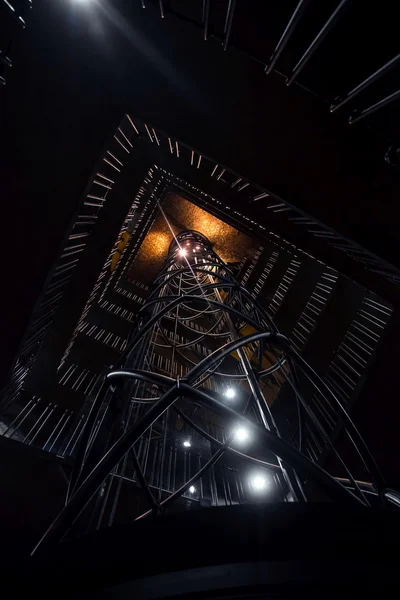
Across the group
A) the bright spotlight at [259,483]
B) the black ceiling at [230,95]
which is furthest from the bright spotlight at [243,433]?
the bright spotlight at [259,483]

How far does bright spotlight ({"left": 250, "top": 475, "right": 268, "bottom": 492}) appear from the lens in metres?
3.64

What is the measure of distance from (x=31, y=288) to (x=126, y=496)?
218 centimetres

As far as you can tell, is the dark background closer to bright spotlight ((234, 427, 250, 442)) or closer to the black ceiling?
the black ceiling

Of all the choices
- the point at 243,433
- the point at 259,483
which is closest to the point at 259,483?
the point at 259,483

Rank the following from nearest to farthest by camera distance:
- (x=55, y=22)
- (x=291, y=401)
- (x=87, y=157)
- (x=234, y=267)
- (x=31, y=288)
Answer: (x=55, y=22)
(x=87, y=157)
(x=31, y=288)
(x=291, y=401)
(x=234, y=267)

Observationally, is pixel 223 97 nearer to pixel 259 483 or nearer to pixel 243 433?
pixel 243 433

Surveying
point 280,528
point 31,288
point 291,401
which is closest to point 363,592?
point 280,528

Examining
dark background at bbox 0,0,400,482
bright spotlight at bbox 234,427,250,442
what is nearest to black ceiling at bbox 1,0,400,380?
dark background at bbox 0,0,400,482

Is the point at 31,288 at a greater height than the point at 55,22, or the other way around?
the point at 55,22

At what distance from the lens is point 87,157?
8.29 ft

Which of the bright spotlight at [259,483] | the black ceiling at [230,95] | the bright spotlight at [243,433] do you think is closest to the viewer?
the bright spotlight at [243,433]

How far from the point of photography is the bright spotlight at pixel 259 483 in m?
3.64

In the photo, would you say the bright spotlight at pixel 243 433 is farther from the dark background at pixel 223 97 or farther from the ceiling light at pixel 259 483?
the ceiling light at pixel 259 483

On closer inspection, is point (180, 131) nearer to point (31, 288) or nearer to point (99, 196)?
point (31, 288)
